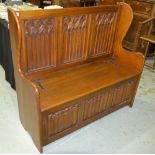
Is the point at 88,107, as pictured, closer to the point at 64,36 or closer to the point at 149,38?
the point at 64,36

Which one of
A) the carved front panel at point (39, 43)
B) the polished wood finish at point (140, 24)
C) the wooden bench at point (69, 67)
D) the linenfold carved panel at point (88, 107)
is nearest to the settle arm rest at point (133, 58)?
the wooden bench at point (69, 67)

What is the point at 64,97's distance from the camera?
1530 mm

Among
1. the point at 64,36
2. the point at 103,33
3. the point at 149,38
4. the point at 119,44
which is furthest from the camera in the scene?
the point at 149,38

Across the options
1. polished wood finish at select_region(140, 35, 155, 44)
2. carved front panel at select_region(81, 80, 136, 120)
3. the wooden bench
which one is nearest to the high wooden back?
the wooden bench

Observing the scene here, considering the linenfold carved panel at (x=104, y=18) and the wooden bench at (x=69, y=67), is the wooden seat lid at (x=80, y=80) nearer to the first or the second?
the wooden bench at (x=69, y=67)

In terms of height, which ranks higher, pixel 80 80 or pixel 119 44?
pixel 119 44

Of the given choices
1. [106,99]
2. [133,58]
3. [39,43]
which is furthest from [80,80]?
[133,58]

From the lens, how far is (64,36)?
A: 171 cm

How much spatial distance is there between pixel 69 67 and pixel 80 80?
7.8 inches

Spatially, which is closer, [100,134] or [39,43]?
[39,43]

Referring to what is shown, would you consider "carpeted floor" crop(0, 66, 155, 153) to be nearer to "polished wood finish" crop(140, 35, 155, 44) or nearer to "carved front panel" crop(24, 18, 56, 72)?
"carved front panel" crop(24, 18, 56, 72)

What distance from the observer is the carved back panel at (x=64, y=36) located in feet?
4.96

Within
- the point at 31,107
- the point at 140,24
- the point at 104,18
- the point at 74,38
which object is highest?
the point at 104,18

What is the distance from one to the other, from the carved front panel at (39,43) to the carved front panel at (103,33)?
18.5 inches
